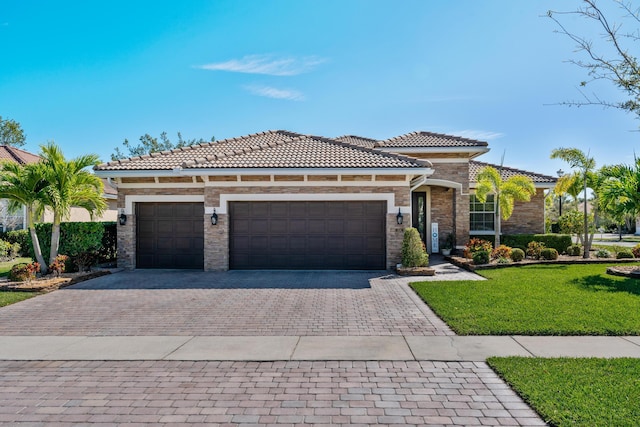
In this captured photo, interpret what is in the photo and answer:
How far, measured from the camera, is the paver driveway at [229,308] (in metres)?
6.79

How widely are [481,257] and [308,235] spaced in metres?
6.71

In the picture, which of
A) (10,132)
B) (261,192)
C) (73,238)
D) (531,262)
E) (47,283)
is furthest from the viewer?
(10,132)

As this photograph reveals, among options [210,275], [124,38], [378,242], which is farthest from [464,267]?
[124,38]

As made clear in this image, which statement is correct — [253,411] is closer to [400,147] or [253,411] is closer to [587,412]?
[587,412]

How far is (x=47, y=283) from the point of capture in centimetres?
1067

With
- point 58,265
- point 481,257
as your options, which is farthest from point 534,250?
point 58,265

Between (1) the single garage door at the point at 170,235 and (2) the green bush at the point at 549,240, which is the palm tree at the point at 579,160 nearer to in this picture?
(2) the green bush at the point at 549,240

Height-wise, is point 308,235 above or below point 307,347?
above

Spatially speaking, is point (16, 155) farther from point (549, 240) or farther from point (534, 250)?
point (549, 240)

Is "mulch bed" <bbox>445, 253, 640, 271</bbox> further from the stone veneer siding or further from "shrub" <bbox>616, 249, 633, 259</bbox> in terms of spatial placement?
the stone veneer siding

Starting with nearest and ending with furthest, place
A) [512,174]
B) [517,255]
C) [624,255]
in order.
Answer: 1. [517,255]
2. [624,255]
3. [512,174]

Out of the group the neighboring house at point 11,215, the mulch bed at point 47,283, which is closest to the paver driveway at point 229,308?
the mulch bed at point 47,283

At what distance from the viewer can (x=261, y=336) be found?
6.31m

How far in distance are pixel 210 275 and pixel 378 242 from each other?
6140mm
